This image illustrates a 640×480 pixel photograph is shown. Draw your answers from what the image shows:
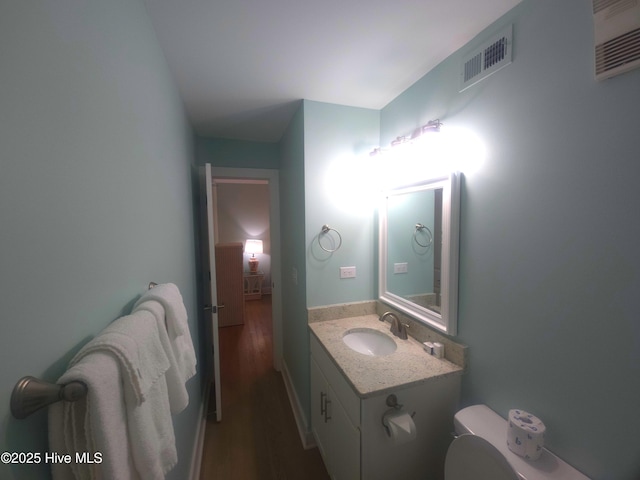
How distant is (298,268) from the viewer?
82.0 inches

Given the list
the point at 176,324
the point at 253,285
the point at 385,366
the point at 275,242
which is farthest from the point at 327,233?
the point at 253,285

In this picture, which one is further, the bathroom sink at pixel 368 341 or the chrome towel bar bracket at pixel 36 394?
the bathroom sink at pixel 368 341

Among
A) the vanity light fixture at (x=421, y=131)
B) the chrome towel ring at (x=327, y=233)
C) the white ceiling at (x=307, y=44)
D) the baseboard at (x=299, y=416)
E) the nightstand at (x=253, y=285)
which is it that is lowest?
the baseboard at (x=299, y=416)

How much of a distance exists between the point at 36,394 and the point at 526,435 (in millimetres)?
1365

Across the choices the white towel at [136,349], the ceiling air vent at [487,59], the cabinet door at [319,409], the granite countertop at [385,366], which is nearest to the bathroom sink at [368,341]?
the granite countertop at [385,366]

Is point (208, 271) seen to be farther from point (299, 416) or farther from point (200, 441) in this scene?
point (299, 416)

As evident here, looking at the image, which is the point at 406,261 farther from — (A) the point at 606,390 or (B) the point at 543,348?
(A) the point at 606,390

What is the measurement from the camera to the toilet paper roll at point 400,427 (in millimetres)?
1082

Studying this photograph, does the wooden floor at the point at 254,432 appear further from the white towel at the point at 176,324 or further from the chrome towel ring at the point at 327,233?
the chrome towel ring at the point at 327,233

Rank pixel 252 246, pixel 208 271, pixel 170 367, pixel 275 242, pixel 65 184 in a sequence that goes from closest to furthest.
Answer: pixel 65 184
pixel 170 367
pixel 208 271
pixel 275 242
pixel 252 246

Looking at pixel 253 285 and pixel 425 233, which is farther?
pixel 253 285

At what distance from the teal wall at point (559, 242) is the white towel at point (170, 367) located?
1.27 m

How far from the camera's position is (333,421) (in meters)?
1.46

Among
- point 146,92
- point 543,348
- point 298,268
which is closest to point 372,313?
point 298,268
